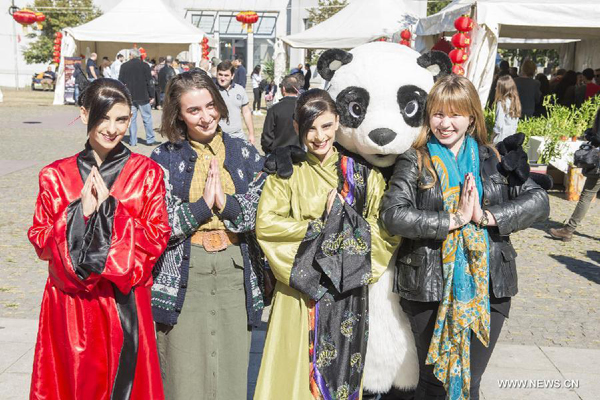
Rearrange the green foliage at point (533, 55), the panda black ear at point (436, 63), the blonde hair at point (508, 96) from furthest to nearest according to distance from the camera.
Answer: the green foliage at point (533, 55) < the blonde hair at point (508, 96) < the panda black ear at point (436, 63)

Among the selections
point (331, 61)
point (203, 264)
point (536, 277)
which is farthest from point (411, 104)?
point (536, 277)

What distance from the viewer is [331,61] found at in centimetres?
309

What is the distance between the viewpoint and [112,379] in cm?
256

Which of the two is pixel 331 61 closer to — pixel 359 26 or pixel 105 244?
pixel 105 244

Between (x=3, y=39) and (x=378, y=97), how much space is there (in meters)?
41.6

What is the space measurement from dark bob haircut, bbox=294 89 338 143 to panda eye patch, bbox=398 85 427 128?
1.13ft

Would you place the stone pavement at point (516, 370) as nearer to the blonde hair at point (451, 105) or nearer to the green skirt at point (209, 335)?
the green skirt at point (209, 335)

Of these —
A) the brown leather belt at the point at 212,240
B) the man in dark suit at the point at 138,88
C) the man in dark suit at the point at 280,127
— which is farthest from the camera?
the man in dark suit at the point at 138,88

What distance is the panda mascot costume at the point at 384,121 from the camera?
2832 mm

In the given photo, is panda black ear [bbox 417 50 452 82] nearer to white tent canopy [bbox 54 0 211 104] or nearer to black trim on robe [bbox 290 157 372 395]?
black trim on robe [bbox 290 157 372 395]

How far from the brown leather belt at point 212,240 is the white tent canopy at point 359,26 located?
37.6 feet

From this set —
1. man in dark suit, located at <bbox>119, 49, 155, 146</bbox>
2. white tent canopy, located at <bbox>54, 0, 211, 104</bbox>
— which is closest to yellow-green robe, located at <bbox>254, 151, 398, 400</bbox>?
man in dark suit, located at <bbox>119, 49, 155, 146</bbox>

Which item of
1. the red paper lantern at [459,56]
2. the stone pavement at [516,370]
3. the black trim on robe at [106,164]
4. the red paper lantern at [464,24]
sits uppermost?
the red paper lantern at [464,24]

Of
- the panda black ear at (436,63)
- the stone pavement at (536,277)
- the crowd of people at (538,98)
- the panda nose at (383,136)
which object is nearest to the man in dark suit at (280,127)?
the stone pavement at (536,277)
